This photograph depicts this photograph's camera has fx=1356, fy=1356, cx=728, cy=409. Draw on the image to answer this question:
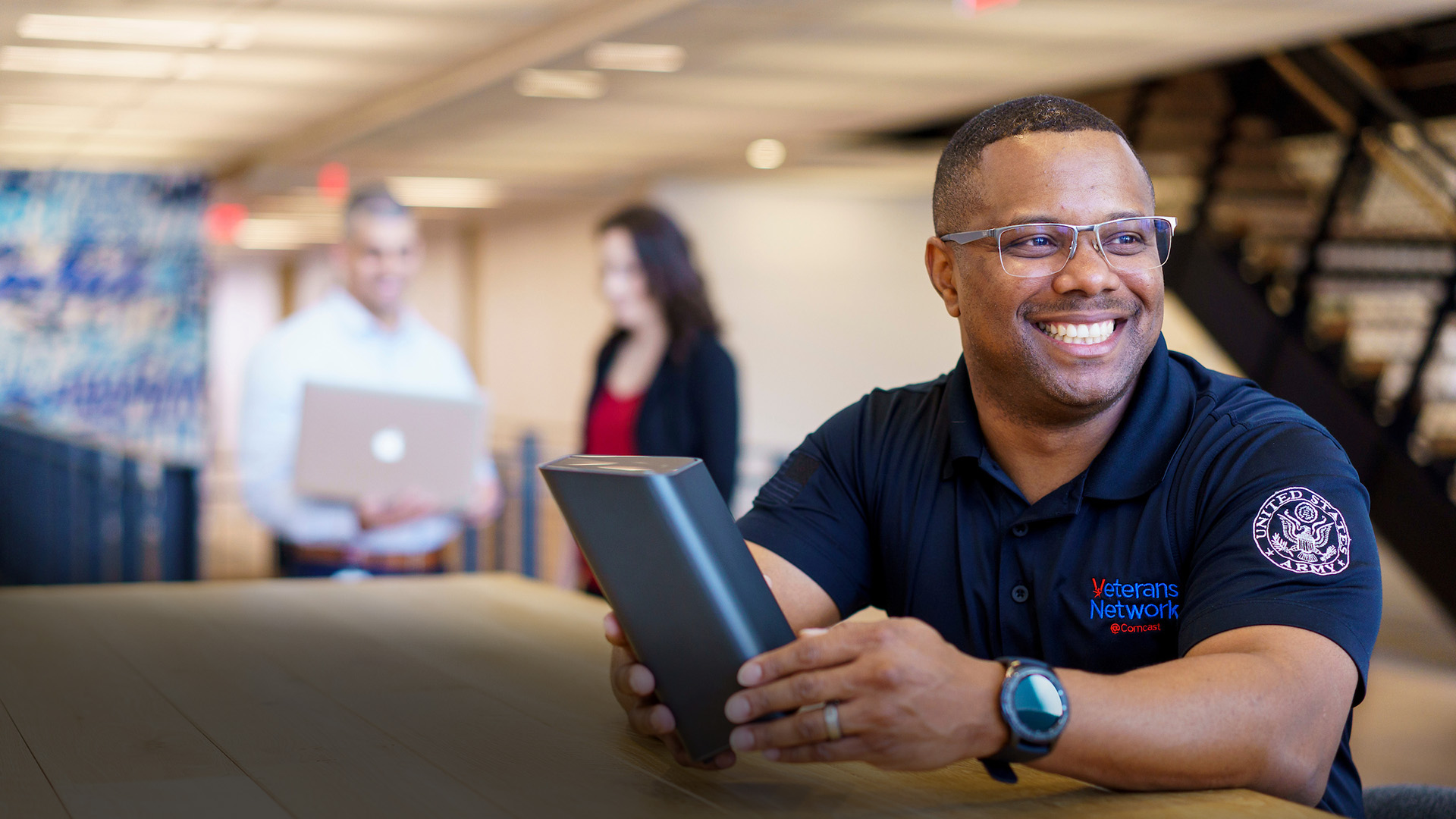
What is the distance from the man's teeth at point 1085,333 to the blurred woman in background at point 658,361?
1.42 meters

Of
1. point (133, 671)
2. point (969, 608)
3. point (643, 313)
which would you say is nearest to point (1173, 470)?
point (969, 608)

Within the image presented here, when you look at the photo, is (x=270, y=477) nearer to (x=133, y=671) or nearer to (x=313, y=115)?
(x=133, y=671)

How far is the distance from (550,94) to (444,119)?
33.6 inches

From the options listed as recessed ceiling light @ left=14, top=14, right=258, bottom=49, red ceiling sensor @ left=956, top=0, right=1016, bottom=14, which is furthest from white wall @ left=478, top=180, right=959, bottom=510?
red ceiling sensor @ left=956, top=0, right=1016, bottom=14

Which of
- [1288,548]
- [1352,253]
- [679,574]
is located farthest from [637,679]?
[1352,253]

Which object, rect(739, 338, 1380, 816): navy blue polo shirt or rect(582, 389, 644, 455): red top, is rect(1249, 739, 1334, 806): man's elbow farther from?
rect(582, 389, 644, 455): red top

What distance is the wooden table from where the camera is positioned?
1044 mm

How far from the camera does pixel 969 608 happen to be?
4.86 ft

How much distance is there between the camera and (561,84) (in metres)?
6.28

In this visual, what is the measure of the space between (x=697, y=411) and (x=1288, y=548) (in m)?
1.79

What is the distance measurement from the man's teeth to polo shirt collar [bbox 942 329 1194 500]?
0.30 feet

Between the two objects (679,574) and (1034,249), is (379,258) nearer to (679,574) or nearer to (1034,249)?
(1034,249)

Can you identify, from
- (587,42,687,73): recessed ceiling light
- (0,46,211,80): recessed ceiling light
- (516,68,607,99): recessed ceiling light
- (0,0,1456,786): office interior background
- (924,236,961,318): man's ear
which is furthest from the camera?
(516,68,607,99): recessed ceiling light

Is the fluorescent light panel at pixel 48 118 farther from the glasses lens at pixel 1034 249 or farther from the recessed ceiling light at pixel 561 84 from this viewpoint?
the glasses lens at pixel 1034 249
